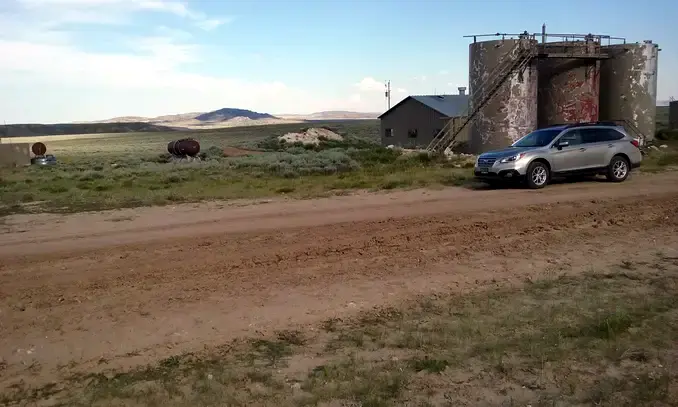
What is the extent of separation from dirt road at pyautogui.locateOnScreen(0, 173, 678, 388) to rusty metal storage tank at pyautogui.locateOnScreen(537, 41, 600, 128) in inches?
661

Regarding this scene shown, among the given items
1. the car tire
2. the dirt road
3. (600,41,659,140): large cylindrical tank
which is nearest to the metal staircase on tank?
(600,41,659,140): large cylindrical tank

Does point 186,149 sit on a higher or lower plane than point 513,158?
lower

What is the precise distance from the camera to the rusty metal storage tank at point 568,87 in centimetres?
3127

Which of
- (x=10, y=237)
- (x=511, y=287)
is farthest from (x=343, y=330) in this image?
(x=10, y=237)

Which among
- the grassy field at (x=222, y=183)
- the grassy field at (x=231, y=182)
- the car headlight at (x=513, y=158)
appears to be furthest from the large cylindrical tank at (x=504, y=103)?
the car headlight at (x=513, y=158)

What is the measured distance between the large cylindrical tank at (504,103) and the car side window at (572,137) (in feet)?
38.1

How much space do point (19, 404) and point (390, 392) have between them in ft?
9.98

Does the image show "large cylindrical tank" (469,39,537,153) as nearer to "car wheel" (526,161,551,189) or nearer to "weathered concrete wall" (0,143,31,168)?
"car wheel" (526,161,551,189)

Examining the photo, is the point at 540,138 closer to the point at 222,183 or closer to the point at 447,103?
the point at 222,183

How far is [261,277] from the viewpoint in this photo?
8.66m

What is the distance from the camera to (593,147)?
18.1 metres

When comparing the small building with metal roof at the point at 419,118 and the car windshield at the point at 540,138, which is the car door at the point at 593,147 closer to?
the car windshield at the point at 540,138

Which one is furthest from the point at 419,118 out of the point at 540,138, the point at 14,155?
the point at 540,138

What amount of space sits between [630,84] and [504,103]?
320 inches
